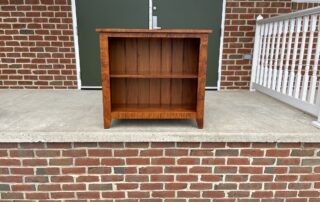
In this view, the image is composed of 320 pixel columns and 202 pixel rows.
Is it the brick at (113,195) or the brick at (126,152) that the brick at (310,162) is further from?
the brick at (113,195)

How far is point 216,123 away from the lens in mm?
2055

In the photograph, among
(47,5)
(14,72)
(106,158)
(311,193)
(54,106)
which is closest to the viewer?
(106,158)

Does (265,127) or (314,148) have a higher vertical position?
(265,127)

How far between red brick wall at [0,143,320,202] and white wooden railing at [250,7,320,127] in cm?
53

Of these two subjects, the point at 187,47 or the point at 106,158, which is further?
the point at 187,47

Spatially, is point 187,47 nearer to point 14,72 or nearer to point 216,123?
point 216,123

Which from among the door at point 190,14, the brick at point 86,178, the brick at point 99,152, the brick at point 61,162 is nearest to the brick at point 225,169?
the brick at point 99,152

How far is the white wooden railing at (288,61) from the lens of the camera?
2188 mm

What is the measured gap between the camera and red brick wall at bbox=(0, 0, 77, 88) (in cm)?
319

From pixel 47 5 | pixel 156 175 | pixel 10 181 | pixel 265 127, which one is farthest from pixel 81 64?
pixel 265 127

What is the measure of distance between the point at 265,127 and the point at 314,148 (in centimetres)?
42

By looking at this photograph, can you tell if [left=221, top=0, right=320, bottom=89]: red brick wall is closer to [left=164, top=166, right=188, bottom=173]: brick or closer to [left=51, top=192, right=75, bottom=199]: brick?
[left=164, top=166, right=188, bottom=173]: brick

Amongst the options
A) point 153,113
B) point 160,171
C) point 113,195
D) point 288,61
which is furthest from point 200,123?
point 288,61

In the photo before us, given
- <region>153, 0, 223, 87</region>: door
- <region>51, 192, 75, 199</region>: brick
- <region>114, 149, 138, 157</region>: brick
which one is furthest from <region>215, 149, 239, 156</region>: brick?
<region>153, 0, 223, 87</region>: door
